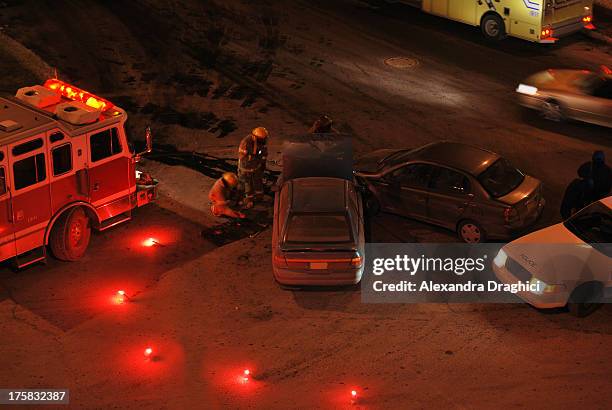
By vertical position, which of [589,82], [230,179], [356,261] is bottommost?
[356,261]

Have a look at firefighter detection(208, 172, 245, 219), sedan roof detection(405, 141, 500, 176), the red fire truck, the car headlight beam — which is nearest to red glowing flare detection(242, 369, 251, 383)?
the red fire truck

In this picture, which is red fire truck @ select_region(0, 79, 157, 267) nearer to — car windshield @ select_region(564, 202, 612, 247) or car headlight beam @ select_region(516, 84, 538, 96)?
car windshield @ select_region(564, 202, 612, 247)

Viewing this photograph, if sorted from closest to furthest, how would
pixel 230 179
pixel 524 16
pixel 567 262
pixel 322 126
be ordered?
pixel 567 262 < pixel 230 179 < pixel 322 126 < pixel 524 16

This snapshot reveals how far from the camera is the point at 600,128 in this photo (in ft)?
61.7

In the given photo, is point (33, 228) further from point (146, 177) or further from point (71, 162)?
point (146, 177)

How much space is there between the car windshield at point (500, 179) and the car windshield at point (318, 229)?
2.68 metres

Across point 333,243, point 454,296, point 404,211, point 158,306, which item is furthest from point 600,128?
point 158,306

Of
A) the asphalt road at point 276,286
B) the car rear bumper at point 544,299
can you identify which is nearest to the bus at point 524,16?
the asphalt road at point 276,286

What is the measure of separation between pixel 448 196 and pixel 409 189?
717 mm

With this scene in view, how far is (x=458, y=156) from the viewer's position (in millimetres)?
14594

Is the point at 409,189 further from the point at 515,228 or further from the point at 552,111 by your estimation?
the point at 552,111

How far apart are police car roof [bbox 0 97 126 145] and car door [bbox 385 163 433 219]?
15.1 ft

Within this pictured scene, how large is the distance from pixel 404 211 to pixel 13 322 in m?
6.47

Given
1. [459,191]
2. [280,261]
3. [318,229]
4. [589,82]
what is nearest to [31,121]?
[280,261]
